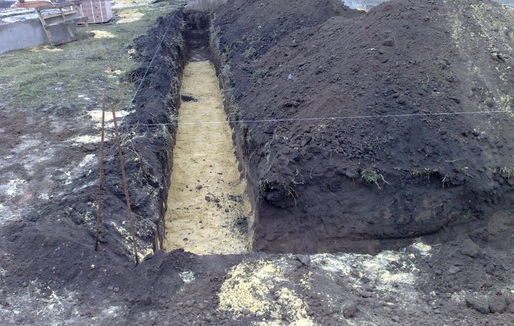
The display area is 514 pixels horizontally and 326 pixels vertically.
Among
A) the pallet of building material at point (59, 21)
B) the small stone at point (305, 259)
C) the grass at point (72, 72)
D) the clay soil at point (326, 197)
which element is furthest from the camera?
the pallet of building material at point (59, 21)

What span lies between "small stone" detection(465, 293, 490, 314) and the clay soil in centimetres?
1

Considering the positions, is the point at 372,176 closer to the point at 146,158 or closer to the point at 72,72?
the point at 146,158

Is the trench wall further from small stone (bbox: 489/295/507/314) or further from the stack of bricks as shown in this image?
the stack of bricks

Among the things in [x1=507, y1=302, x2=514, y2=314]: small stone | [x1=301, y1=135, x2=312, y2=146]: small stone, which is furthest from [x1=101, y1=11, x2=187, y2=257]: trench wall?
[x1=507, y1=302, x2=514, y2=314]: small stone

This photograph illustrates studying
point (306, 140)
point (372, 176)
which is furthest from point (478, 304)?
point (306, 140)

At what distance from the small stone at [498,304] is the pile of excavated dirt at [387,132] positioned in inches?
51.4

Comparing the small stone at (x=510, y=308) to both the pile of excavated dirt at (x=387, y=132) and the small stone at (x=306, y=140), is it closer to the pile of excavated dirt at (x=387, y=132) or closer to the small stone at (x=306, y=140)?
the pile of excavated dirt at (x=387, y=132)

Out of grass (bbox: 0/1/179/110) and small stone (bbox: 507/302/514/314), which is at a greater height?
grass (bbox: 0/1/179/110)

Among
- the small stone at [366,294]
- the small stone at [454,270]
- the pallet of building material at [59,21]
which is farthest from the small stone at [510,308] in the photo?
the pallet of building material at [59,21]

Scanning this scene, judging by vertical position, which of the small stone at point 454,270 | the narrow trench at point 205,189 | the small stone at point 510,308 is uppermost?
the small stone at point 454,270

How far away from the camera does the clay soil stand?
4762 millimetres

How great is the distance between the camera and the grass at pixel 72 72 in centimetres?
995

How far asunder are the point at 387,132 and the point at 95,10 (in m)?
14.8

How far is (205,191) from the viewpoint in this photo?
807cm
